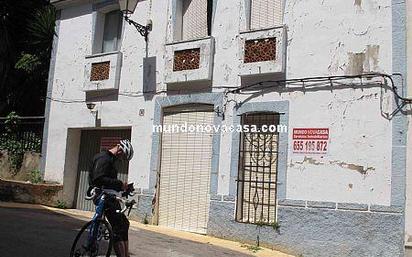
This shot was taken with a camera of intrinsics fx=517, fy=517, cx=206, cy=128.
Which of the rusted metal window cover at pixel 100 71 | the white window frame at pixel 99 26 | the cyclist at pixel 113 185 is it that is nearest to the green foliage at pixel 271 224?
the cyclist at pixel 113 185

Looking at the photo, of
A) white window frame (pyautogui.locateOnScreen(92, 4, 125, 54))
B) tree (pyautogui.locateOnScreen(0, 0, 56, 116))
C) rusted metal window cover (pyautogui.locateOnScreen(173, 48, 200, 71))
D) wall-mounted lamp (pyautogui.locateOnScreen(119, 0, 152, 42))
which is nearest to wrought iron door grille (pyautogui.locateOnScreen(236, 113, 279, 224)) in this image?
rusted metal window cover (pyautogui.locateOnScreen(173, 48, 200, 71))

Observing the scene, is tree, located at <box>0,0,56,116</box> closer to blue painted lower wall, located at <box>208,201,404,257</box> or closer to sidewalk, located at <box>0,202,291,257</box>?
sidewalk, located at <box>0,202,291,257</box>

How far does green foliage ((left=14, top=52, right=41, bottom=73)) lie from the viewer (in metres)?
17.5

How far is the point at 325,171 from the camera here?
958 centimetres

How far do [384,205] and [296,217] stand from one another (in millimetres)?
1681

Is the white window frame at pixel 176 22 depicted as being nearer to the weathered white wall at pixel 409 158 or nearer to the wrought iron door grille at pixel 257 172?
the wrought iron door grille at pixel 257 172

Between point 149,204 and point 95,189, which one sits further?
point 149,204

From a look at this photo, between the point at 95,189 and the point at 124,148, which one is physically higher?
the point at 124,148

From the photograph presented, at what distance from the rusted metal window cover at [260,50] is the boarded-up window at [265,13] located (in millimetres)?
465

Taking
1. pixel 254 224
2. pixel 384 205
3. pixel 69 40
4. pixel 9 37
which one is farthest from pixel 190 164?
pixel 9 37

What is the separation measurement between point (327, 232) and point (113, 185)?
4.41 meters

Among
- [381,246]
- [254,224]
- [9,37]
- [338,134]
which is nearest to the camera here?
[381,246]

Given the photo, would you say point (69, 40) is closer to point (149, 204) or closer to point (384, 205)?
point (149, 204)

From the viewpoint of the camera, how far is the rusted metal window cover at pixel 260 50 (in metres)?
10.5
